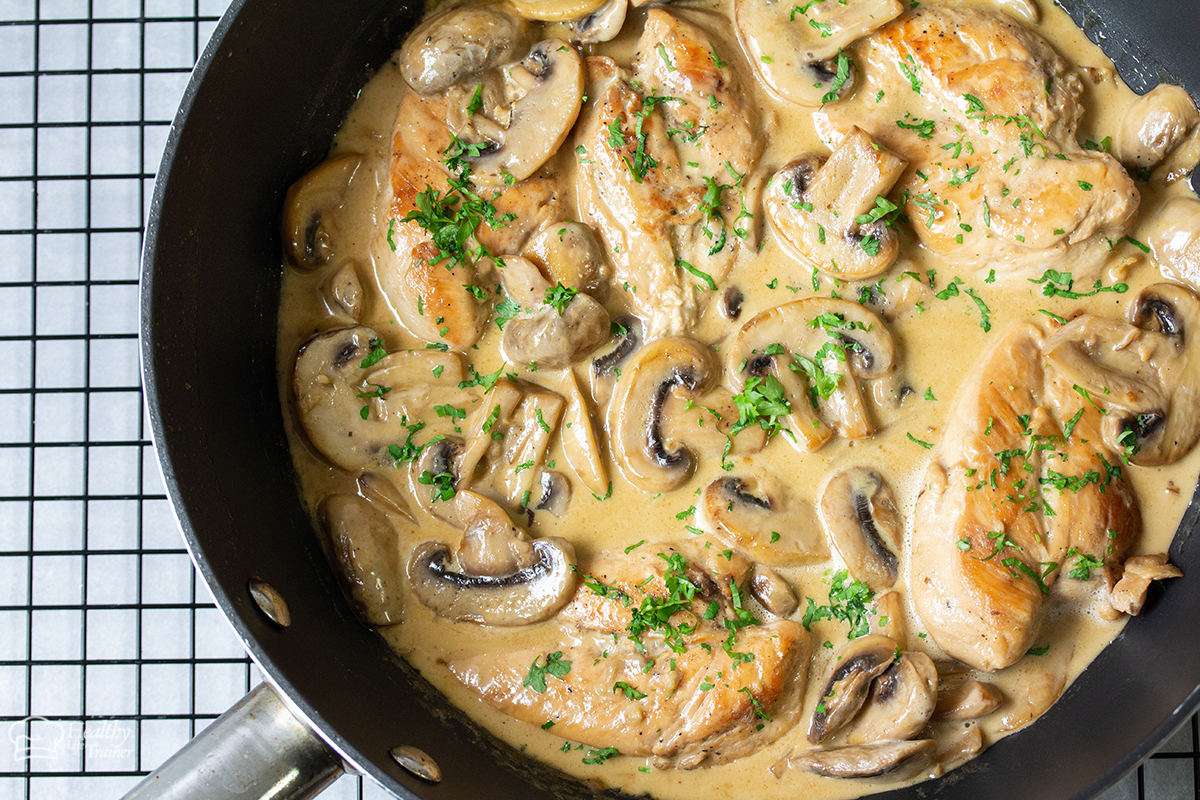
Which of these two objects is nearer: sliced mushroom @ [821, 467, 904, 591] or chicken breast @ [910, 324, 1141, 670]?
chicken breast @ [910, 324, 1141, 670]

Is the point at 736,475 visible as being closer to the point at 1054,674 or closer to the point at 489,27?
the point at 1054,674

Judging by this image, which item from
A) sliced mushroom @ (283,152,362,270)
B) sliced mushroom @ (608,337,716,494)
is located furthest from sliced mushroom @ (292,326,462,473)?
sliced mushroom @ (608,337,716,494)

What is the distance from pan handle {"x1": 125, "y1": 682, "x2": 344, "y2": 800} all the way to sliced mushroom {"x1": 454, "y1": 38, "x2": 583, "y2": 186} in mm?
1644

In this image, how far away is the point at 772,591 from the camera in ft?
9.24

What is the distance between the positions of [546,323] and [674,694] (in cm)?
117

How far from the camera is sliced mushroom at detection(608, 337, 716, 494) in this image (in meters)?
2.77

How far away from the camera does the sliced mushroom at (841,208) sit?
2.72 metres

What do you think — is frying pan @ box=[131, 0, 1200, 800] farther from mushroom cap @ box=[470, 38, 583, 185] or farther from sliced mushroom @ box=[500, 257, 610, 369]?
sliced mushroom @ box=[500, 257, 610, 369]

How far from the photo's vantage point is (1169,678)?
8.82 feet

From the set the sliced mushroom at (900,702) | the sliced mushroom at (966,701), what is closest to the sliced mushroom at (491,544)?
the sliced mushroom at (900,702)

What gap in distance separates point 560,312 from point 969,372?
130 cm

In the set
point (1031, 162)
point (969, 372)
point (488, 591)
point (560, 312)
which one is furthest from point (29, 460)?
point (1031, 162)

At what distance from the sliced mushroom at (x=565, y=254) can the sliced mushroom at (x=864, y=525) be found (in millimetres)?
1008

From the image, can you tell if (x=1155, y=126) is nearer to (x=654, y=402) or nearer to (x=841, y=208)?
(x=841, y=208)
